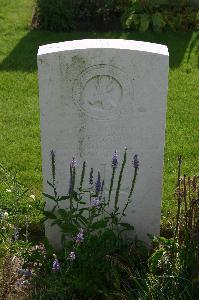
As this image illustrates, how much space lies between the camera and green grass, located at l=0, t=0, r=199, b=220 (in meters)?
5.47

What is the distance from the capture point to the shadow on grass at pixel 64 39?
766cm

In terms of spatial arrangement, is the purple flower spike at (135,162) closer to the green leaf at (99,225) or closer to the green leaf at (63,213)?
the green leaf at (99,225)

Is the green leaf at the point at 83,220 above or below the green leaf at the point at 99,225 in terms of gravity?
above

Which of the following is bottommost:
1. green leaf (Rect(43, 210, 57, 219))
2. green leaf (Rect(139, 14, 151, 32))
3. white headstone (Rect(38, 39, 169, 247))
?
green leaf (Rect(43, 210, 57, 219))

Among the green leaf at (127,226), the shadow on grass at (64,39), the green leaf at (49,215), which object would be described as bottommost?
the green leaf at (127,226)

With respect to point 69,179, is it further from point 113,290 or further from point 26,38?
point 26,38

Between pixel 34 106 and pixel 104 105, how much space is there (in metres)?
2.88

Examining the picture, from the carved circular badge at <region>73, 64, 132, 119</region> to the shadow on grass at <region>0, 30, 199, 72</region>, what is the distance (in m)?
3.79

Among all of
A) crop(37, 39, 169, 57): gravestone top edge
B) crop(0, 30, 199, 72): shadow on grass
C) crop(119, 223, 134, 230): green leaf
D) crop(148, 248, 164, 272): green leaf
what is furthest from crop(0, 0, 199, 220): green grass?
crop(37, 39, 169, 57): gravestone top edge

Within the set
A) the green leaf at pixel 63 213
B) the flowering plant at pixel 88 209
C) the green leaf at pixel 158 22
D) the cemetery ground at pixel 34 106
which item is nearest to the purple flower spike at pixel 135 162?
the flowering plant at pixel 88 209

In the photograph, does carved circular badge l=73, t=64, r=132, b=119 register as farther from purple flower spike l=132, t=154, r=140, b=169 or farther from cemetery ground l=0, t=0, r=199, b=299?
cemetery ground l=0, t=0, r=199, b=299

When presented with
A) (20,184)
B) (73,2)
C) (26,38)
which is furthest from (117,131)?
(73,2)

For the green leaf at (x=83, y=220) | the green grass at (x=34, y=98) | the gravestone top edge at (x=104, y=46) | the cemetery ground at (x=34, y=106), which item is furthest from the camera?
the green grass at (x=34, y=98)

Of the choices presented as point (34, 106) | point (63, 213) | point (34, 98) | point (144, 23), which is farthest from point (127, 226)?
point (144, 23)
